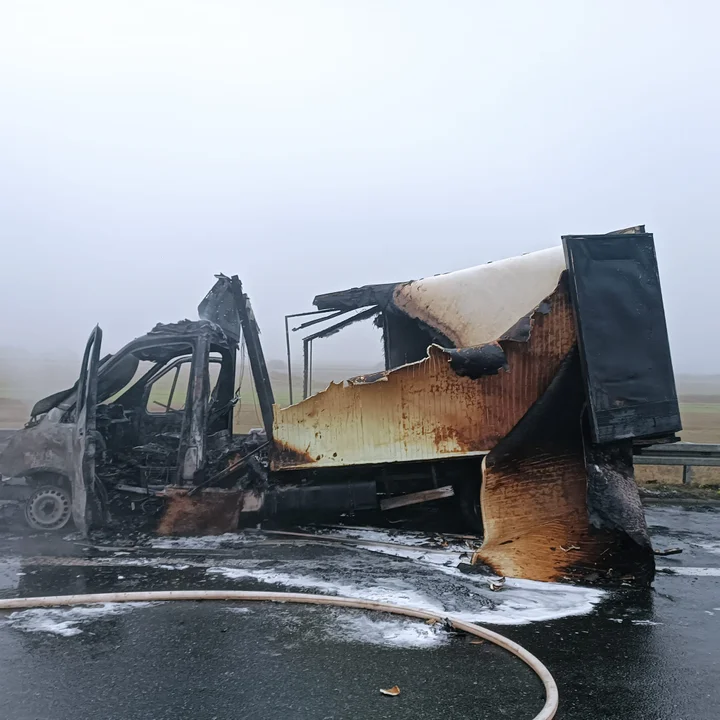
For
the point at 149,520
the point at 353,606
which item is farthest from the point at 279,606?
the point at 149,520

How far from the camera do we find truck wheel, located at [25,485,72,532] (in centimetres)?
648

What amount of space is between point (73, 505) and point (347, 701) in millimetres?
4180

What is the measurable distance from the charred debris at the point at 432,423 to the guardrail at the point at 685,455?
10.5 feet

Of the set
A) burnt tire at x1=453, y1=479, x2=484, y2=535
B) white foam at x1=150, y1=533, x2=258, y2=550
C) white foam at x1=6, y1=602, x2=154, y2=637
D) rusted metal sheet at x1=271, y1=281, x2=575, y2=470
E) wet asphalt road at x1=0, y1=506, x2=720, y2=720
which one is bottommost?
wet asphalt road at x1=0, y1=506, x2=720, y2=720

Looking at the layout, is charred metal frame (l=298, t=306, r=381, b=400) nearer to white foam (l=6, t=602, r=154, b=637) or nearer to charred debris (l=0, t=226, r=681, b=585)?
charred debris (l=0, t=226, r=681, b=585)

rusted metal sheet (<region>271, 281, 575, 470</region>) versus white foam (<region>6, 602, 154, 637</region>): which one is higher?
rusted metal sheet (<region>271, 281, 575, 470</region>)

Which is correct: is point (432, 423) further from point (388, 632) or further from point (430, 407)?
point (388, 632)

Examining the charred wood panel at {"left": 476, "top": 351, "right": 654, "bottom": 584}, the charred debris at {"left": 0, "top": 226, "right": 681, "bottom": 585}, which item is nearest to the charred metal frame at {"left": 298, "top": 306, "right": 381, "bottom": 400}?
the charred debris at {"left": 0, "top": 226, "right": 681, "bottom": 585}

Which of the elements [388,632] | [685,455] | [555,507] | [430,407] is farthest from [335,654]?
[685,455]

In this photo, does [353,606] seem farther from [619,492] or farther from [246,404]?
[246,404]

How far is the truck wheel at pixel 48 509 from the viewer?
21.3 feet

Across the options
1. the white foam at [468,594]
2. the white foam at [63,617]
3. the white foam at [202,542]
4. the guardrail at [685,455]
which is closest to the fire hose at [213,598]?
the white foam at [63,617]

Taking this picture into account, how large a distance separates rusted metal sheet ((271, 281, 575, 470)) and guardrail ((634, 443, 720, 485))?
415 cm

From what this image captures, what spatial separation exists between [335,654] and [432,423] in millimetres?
2474
